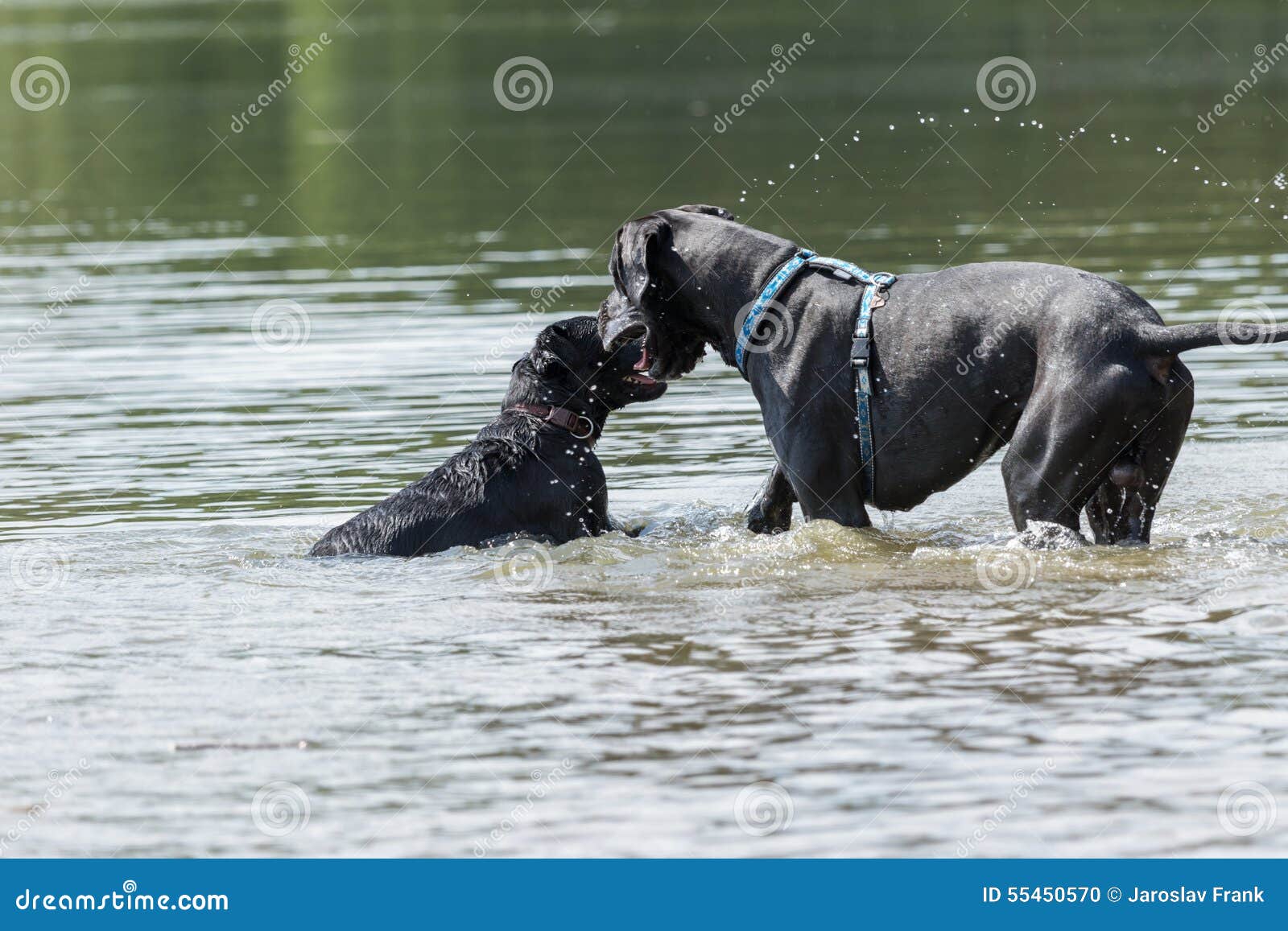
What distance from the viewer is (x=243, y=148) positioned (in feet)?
102

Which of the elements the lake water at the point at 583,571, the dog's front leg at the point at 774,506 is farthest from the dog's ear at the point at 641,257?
the lake water at the point at 583,571

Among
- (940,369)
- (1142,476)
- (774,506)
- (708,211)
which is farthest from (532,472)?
(1142,476)

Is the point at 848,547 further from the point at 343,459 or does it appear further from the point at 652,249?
the point at 343,459

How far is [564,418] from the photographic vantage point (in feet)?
29.4

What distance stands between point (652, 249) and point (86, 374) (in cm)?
815

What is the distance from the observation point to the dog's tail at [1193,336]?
6625mm

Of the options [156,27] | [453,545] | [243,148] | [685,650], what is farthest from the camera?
[156,27]

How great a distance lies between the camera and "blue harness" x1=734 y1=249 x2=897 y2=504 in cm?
752

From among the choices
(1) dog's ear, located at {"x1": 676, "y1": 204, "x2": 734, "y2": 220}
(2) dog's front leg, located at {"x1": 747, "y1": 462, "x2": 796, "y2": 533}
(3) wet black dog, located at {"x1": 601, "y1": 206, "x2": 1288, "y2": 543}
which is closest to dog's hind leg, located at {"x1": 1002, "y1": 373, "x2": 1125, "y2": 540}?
(3) wet black dog, located at {"x1": 601, "y1": 206, "x2": 1288, "y2": 543}

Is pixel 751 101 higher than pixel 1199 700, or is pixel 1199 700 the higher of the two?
pixel 751 101

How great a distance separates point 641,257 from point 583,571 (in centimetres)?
148

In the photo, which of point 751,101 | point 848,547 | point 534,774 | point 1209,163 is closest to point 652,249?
point 848,547

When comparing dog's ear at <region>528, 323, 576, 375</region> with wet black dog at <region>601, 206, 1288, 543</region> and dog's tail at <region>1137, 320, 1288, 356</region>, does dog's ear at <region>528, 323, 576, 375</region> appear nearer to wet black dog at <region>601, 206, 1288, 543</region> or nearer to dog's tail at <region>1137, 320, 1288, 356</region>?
wet black dog at <region>601, 206, 1288, 543</region>

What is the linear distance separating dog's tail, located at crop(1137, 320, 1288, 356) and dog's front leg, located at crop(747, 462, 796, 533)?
2142mm
